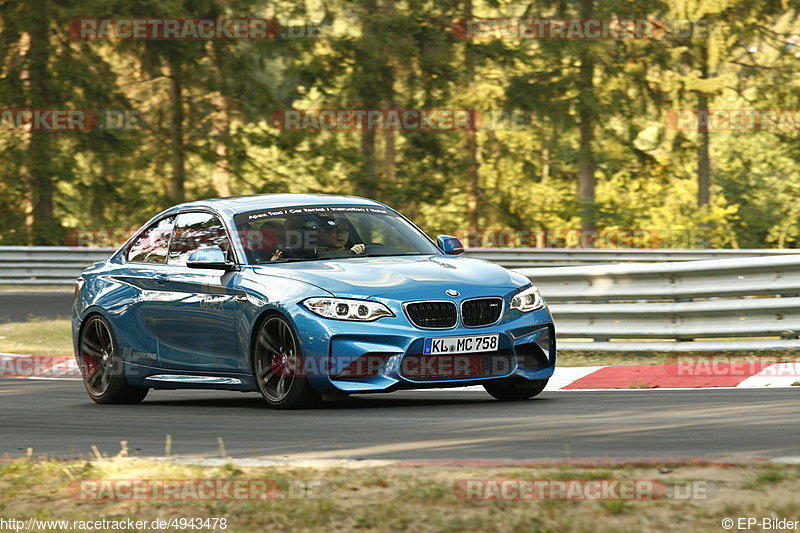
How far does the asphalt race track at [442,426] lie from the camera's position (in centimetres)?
672

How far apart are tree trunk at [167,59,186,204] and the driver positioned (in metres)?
24.6

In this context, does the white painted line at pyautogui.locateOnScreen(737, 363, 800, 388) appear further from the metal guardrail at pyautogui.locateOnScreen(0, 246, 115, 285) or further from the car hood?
the metal guardrail at pyautogui.locateOnScreen(0, 246, 115, 285)

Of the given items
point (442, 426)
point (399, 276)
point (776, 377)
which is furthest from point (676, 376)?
point (442, 426)

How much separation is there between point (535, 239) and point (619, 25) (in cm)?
726

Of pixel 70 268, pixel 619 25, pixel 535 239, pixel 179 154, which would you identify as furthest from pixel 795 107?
pixel 70 268

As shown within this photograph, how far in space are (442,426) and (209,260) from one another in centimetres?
257

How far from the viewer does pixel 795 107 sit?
33.7 meters

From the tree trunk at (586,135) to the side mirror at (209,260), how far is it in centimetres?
2506

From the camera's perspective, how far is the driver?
9828mm

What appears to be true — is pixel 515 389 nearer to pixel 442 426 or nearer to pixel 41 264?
pixel 442 426

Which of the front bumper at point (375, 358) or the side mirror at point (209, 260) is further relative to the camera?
the side mirror at point (209, 260)

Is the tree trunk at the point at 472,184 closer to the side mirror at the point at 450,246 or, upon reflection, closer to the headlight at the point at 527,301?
the side mirror at the point at 450,246

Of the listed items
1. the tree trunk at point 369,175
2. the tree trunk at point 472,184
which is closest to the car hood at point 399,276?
the tree trunk at point 369,175

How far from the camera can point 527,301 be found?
30.7 feet
